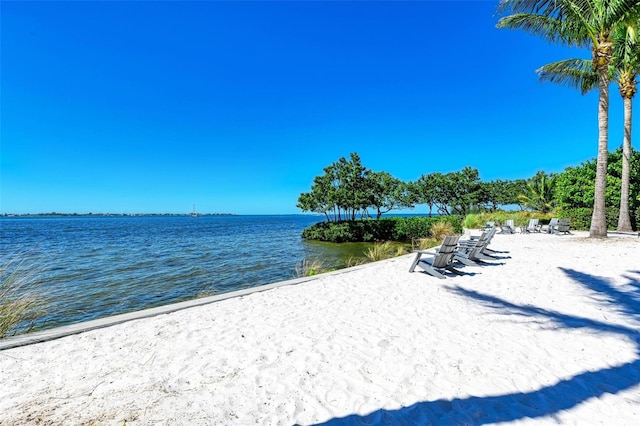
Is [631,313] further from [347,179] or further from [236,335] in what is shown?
[347,179]

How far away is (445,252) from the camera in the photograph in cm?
701

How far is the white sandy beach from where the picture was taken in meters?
2.40

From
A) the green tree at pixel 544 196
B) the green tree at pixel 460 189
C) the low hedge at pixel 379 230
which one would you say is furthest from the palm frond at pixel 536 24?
the green tree at pixel 460 189

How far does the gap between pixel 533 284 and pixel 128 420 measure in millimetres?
6969

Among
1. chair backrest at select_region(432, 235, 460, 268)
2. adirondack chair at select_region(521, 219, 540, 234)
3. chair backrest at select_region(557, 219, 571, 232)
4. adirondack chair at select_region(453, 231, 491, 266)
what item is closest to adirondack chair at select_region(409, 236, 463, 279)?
chair backrest at select_region(432, 235, 460, 268)

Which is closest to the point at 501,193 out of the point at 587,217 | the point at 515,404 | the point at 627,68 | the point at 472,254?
the point at 587,217

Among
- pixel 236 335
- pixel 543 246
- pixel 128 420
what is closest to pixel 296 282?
pixel 236 335

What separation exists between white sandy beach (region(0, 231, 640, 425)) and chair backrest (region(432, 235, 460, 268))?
5.35 feet

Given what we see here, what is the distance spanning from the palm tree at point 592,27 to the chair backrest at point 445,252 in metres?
9.26

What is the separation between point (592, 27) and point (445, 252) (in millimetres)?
11440

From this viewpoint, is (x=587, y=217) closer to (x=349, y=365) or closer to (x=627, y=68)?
(x=627, y=68)

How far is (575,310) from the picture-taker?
4.58m

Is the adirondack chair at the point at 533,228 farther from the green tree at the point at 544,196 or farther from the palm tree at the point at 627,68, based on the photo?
the green tree at the point at 544,196

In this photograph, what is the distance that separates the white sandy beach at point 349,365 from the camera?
2.40 meters
